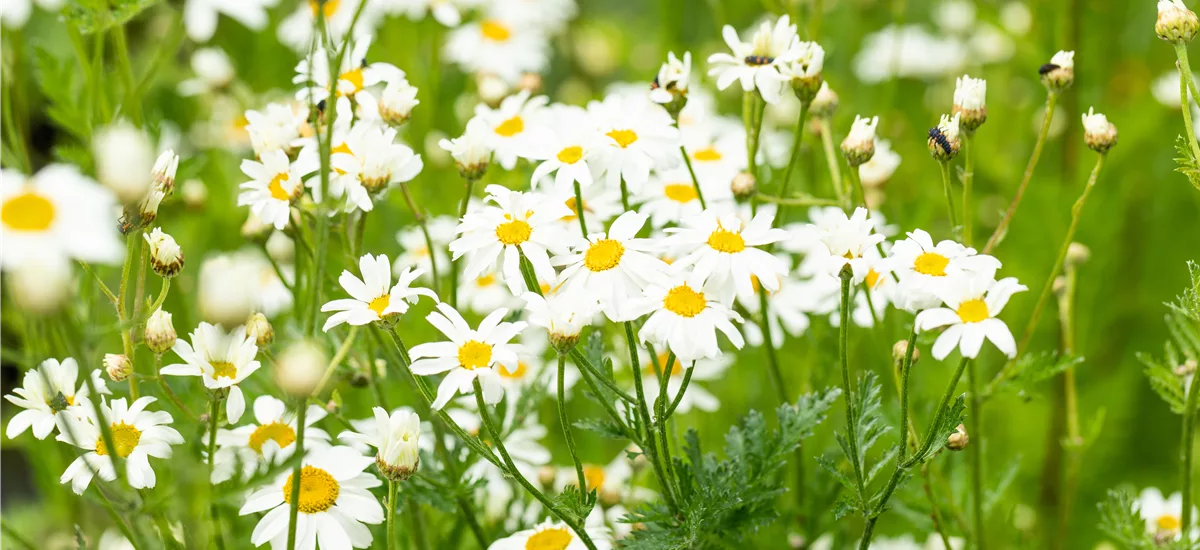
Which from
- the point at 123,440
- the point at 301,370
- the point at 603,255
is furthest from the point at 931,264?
the point at 123,440

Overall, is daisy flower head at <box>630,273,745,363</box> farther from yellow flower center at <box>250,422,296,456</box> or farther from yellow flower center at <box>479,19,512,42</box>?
yellow flower center at <box>479,19,512,42</box>

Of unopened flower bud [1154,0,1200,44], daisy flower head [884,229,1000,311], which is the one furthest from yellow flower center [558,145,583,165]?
unopened flower bud [1154,0,1200,44]

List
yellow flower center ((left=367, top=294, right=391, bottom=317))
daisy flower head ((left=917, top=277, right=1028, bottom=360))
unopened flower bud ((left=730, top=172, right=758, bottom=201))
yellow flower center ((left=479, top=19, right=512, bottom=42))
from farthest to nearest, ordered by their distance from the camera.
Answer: yellow flower center ((left=479, top=19, right=512, bottom=42))
unopened flower bud ((left=730, top=172, right=758, bottom=201))
yellow flower center ((left=367, top=294, right=391, bottom=317))
daisy flower head ((left=917, top=277, right=1028, bottom=360))

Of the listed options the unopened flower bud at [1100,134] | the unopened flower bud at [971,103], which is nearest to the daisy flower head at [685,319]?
the unopened flower bud at [971,103]

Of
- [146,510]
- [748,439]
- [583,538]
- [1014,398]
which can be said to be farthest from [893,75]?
[146,510]

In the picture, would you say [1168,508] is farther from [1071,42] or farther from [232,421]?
[232,421]

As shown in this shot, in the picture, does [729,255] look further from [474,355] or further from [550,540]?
[550,540]
